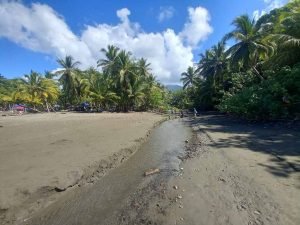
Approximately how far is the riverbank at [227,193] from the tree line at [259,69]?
874 cm

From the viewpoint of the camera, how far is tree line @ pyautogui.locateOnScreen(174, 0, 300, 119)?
16.9 meters

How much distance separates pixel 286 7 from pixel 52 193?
2485 centimetres

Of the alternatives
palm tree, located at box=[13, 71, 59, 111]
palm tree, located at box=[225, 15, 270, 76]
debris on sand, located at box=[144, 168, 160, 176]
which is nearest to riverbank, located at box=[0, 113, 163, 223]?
debris on sand, located at box=[144, 168, 160, 176]

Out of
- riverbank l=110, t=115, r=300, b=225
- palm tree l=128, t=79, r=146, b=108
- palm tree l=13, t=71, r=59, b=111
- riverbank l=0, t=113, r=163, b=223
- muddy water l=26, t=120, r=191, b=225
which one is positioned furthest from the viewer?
palm tree l=13, t=71, r=59, b=111

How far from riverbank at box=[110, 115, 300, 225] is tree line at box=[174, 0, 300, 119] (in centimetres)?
874

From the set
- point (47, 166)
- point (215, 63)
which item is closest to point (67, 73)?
point (215, 63)

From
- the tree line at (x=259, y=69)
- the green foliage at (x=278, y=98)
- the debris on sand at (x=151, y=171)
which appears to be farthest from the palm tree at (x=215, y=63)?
the debris on sand at (x=151, y=171)

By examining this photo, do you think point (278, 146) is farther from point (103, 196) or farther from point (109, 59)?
point (109, 59)

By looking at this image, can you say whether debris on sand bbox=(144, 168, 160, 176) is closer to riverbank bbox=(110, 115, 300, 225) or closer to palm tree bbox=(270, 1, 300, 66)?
riverbank bbox=(110, 115, 300, 225)

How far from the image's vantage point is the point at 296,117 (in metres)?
16.0

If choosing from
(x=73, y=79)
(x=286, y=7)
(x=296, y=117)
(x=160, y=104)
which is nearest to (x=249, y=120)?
(x=296, y=117)

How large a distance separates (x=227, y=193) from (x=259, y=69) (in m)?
29.2

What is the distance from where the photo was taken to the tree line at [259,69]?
16.9 metres

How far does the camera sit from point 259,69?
31516mm
